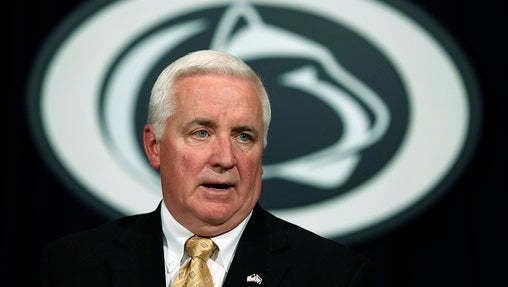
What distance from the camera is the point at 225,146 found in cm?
168

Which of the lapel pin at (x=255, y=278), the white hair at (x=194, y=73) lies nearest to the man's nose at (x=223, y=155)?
the white hair at (x=194, y=73)

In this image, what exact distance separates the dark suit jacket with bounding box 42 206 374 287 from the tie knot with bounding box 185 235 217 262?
5 centimetres

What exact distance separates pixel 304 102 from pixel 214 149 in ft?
4.94

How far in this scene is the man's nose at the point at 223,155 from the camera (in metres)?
1.68

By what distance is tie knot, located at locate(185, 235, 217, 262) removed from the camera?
1.71 meters

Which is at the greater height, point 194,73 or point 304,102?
point 304,102

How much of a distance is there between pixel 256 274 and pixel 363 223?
4.66ft

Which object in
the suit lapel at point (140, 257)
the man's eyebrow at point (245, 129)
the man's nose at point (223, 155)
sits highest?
the man's eyebrow at point (245, 129)

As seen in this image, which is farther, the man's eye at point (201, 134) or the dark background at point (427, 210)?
the dark background at point (427, 210)

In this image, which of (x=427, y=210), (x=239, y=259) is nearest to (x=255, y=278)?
(x=239, y=259)

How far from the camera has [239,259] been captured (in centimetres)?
174

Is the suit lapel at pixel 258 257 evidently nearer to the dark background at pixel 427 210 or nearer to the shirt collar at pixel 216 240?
the shirt collar at pixel 216 240

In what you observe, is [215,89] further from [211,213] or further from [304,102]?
[304,102]

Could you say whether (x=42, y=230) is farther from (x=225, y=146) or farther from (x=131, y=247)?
(x=225, y=146)
